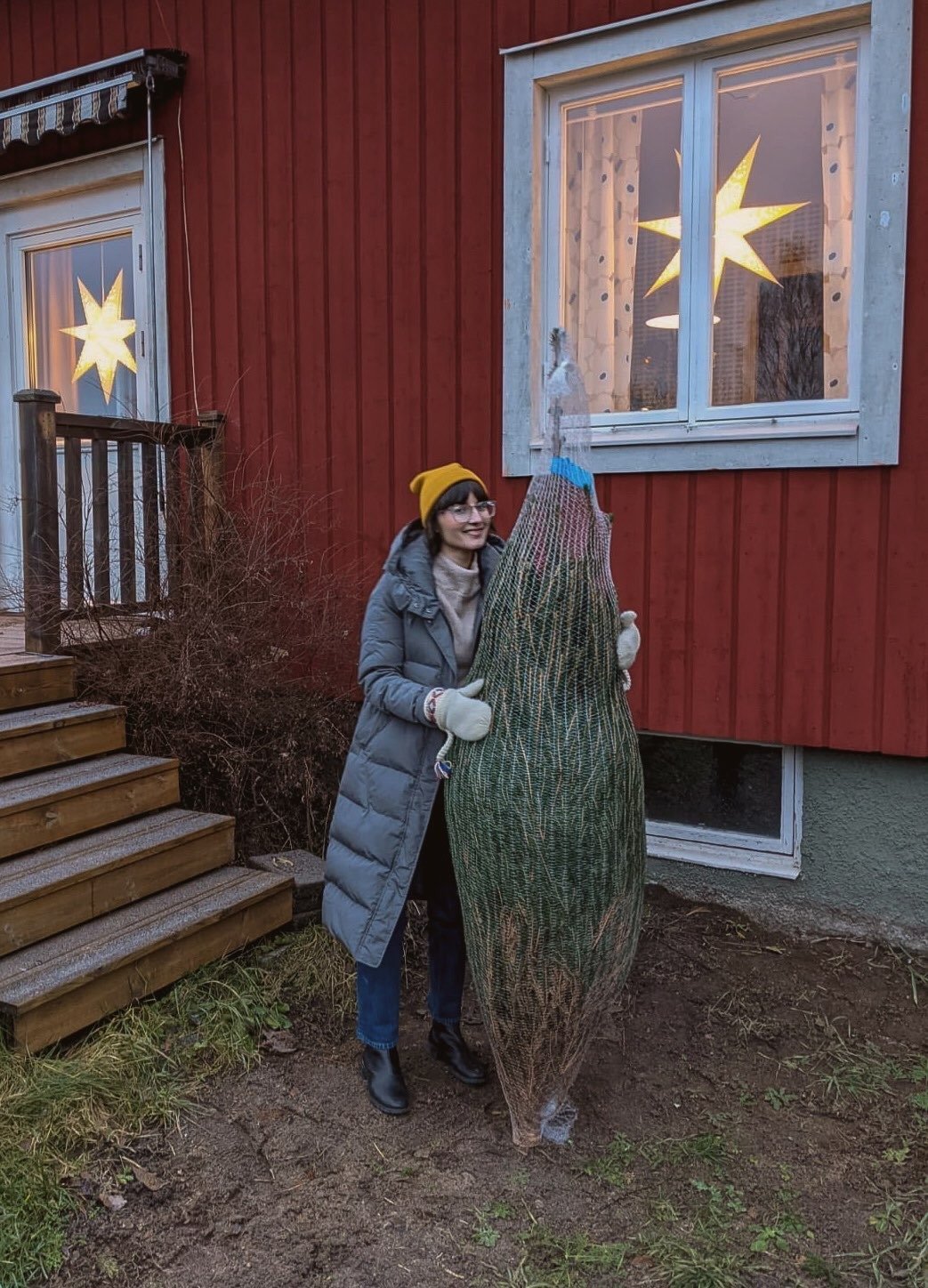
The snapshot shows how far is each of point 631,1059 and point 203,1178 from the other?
1.24m

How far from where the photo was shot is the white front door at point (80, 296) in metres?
5.55

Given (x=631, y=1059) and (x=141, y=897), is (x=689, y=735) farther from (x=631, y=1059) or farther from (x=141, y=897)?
(x=141, y=897)

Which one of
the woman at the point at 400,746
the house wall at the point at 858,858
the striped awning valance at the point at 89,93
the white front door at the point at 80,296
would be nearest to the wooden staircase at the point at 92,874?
the woman at the point at 400,746

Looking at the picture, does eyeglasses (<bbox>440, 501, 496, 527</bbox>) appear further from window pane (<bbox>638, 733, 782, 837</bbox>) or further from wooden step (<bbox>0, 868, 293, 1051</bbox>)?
window pane (<bbox>638, 733, 782, 837</bbox>)

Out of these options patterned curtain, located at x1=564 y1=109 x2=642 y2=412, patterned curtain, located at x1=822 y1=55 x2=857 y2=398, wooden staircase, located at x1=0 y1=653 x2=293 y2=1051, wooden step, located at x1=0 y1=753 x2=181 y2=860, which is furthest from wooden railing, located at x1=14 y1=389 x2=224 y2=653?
patterned curtain, located at x1=822 y1=55 x2=857 y2=398

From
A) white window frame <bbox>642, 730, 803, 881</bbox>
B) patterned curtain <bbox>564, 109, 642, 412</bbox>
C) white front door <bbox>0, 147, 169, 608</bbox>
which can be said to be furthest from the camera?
white front door <bbox>0, 147, 169, 608</bbox>

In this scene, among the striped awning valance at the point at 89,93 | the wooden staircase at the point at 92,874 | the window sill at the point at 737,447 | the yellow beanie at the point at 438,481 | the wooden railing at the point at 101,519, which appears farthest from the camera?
the striped awning valance at the point at 89,93

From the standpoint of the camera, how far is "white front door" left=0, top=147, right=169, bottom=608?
18.2 feet

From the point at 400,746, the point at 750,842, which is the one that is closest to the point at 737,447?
the point at 750,842

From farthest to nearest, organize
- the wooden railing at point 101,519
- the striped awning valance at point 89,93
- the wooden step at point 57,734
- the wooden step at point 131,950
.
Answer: the striped awning valance at point 89,93, the wooden railing at point 101,519, the wooden step at point 57,734, the wooden step at point 131,950

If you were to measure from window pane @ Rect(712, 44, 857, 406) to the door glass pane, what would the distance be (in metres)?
3.49

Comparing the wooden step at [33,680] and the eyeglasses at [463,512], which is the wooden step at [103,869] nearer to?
the wooden step at [33,680]

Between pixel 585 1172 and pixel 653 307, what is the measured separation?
10.6 ft

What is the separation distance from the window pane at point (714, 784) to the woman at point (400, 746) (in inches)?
71.7
